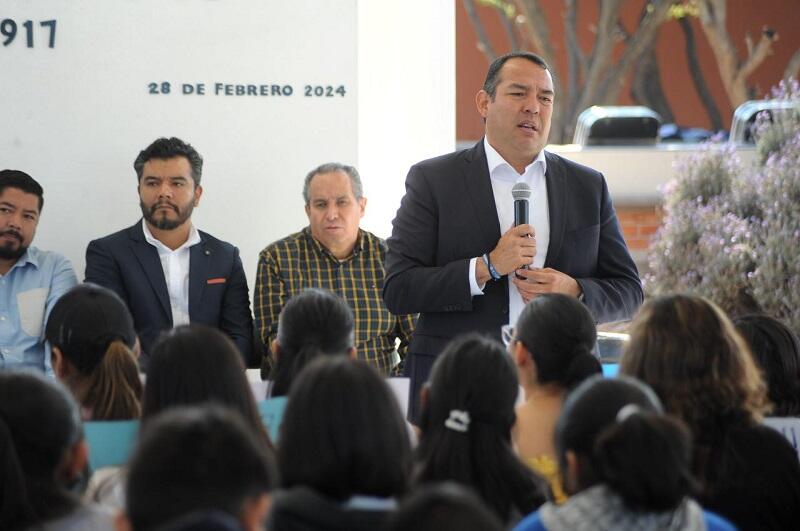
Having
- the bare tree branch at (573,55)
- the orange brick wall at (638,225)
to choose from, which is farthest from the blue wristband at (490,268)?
the bare tree branch at (573,55)

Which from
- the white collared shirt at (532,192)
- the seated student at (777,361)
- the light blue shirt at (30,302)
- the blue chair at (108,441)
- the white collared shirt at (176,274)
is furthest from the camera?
the white collared shirt at (176,274)

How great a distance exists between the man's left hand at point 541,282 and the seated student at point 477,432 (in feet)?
3.66

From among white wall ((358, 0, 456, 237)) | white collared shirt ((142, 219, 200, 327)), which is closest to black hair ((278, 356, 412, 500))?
white collared shirt ((142, 219, 200, 327))

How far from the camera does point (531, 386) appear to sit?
9.64 feet

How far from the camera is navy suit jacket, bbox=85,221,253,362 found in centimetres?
454

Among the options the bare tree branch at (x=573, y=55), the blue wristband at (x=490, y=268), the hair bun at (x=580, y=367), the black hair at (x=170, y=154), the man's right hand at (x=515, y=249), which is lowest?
the hair bun at (x=580, y=367)

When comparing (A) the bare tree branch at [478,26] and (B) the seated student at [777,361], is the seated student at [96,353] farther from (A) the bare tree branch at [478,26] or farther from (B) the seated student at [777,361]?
(A) the bare tree branch at [478,26]

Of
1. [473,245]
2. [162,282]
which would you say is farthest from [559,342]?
[162,282]

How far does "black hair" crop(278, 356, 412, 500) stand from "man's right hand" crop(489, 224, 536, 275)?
1.46 m

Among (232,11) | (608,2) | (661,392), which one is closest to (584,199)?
(661,392)

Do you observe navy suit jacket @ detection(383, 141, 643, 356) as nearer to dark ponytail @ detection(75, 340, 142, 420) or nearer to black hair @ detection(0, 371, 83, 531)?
dark ponytail @ detection(75, 340, 142, 420)

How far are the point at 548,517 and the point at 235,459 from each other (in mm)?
622

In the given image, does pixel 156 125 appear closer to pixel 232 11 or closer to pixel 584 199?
pixel 232 11

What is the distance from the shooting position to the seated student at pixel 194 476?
162cm
